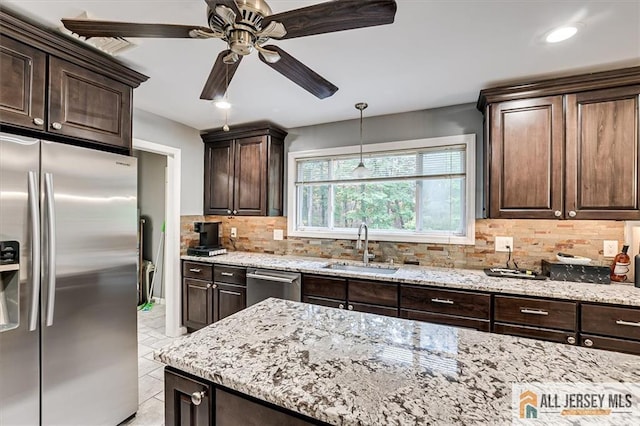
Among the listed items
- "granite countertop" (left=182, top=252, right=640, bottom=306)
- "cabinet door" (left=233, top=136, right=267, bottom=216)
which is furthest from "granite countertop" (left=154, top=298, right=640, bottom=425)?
"cabinet door" (left=233, top=136, right=267, bottom=216)

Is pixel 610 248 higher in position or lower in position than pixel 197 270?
higher

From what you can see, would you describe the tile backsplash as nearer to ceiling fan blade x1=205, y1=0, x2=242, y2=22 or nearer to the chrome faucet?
the chrome faucet

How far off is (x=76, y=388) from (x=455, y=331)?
214 cm

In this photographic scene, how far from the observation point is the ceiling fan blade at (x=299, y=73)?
53.4 inches

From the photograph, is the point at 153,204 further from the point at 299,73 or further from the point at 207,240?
the point at 299,73

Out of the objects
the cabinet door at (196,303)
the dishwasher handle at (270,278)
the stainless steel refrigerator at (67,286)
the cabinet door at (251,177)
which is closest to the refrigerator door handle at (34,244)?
the stainless steel refrigerator at (67,286)

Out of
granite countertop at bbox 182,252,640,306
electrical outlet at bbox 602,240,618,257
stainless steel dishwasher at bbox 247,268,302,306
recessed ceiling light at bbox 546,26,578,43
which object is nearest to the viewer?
recessed ceiling light at bbox 546,26,578,43

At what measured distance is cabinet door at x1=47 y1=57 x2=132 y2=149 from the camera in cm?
171

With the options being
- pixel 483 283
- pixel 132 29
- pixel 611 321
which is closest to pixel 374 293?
pixel 483 283

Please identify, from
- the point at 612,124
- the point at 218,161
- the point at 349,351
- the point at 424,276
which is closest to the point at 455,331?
the point at 349,351

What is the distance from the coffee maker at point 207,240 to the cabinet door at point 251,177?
0.40m

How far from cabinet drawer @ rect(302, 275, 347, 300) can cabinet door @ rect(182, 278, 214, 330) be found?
117 centimetres

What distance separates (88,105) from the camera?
186 centimetres

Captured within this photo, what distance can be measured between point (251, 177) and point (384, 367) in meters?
2.86
